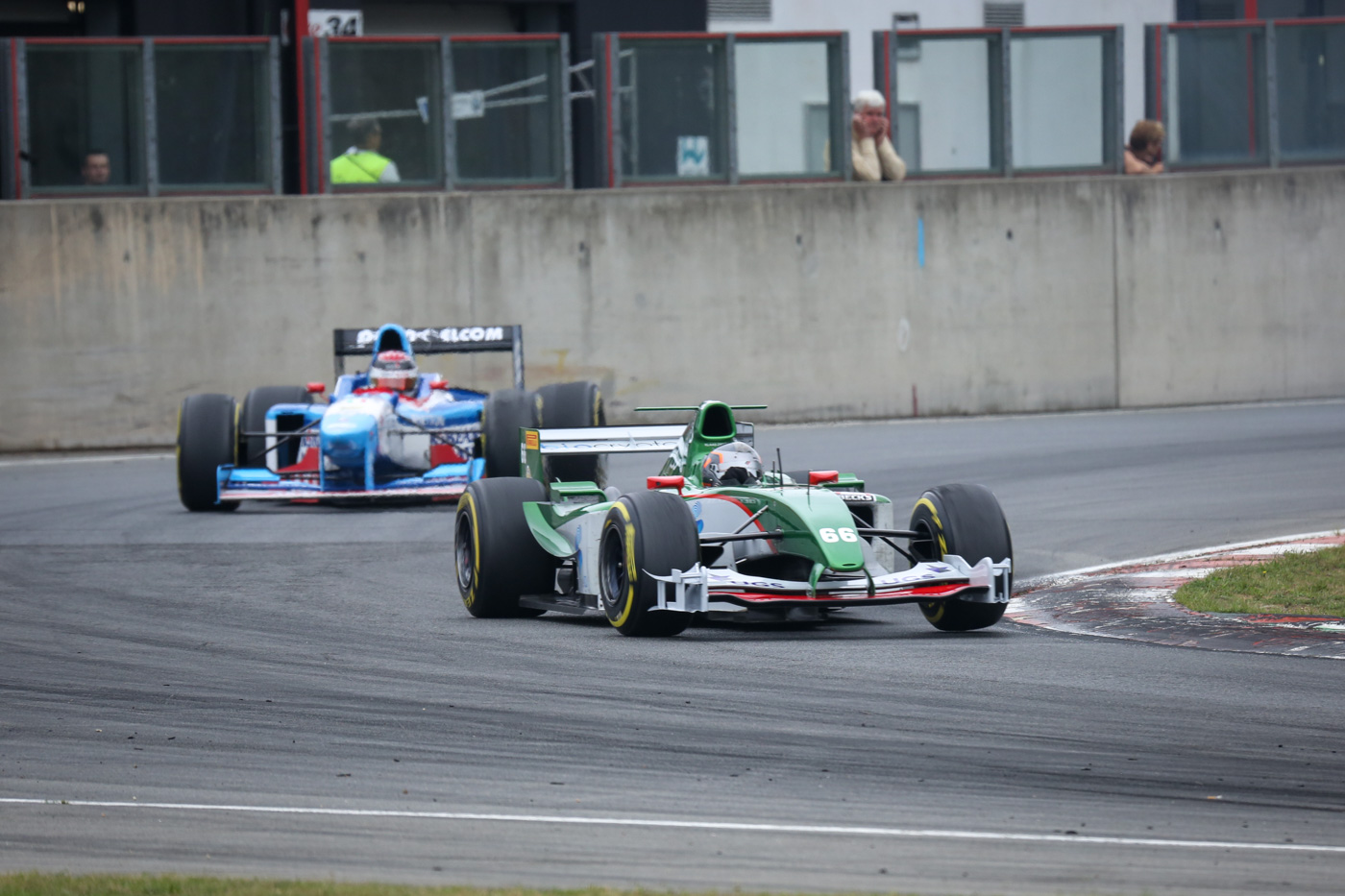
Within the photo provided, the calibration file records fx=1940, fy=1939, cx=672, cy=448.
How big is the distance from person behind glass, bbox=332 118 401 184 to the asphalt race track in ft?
30.7

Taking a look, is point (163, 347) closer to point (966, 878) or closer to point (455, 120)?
point (455, 120)

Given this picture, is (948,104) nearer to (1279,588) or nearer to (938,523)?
(1279,588)

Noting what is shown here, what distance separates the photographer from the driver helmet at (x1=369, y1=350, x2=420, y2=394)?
56.7 ft

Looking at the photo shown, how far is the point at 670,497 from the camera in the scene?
9.89 m

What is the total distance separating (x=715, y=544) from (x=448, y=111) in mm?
12375

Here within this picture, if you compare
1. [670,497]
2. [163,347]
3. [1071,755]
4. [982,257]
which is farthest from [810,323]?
[1071,755]

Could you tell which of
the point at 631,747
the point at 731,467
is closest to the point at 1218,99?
the point at 731,467

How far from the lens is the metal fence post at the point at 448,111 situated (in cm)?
2144

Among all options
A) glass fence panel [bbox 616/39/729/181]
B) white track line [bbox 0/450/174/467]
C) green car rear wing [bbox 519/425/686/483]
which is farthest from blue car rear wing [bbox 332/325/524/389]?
green car rear wing [bbox 519/425/686/483]

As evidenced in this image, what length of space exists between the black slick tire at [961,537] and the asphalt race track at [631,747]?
0.15 metres

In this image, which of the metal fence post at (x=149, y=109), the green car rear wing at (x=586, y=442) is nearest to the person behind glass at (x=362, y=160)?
the metal fence post at (x=149, y=109)

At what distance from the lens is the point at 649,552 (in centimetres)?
959

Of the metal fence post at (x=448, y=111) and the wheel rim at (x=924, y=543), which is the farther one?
the metal fence post at (x=448, y=111)

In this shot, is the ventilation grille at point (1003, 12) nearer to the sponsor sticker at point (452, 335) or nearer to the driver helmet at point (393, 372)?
the sponsor sticker at point (452, 335)
